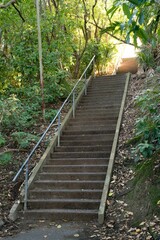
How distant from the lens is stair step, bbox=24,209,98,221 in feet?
17.4

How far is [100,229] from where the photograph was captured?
487cm

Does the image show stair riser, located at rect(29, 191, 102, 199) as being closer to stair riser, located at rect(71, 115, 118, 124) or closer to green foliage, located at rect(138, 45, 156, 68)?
stair riser, located at rect(71, 115, 118, 124)

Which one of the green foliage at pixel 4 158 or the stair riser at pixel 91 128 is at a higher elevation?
the stair riser at pixel 91 128

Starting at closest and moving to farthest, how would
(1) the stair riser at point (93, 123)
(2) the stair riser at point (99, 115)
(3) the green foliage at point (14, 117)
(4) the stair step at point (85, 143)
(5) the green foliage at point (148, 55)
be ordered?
(3) the green foliage at point (14, 117), (4) the stair step at point (85, 143), (1) the stair riser at point (93, 123), (2) the stair riser at point (99, 115), (5) the green foliage at point (148, 55)

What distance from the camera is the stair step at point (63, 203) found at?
18.4 ft

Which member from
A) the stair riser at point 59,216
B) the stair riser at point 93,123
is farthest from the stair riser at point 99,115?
the stair riser at point 59,216

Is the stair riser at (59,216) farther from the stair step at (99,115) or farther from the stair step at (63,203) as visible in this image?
the stair step at (99,115)

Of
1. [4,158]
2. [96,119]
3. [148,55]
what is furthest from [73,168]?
[148,55]

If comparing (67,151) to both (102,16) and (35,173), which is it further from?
(102,16)

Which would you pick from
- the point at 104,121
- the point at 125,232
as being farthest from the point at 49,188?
the point at 104,121

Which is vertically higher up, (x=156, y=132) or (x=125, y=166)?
(x=156, y=132)

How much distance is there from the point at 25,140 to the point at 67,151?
1216mm

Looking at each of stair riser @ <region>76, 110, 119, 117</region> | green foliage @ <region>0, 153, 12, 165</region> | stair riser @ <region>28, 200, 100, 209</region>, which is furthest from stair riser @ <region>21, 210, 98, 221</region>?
stair riser @ <region>76, 110, 119, 117</region>

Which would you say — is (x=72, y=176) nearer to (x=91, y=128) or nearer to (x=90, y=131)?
(x=90, y=131)
